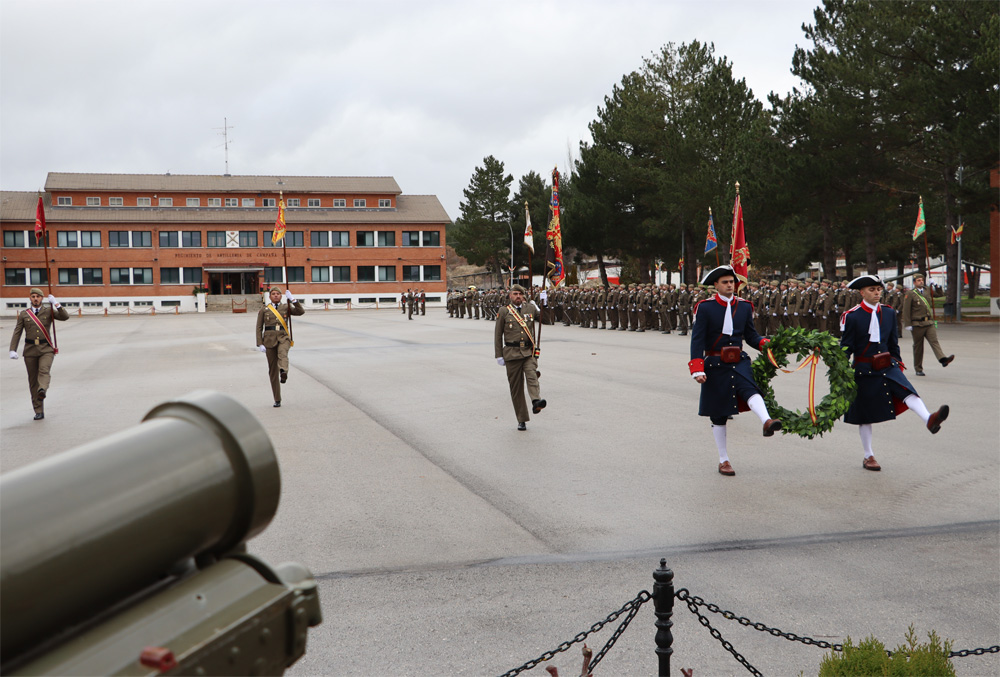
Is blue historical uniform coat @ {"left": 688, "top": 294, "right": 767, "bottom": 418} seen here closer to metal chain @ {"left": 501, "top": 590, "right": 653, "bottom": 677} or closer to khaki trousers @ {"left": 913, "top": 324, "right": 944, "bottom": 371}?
metal chain @ {"left": 501, "top": 590, "right": 653, "bottom": 677}

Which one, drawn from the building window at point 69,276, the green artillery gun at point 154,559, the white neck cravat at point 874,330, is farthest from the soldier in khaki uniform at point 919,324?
the building window at point 69,276

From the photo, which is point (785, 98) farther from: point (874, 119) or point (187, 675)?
point (187, 675)

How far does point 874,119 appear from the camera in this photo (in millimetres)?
31375

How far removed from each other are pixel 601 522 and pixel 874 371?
344 centimetres

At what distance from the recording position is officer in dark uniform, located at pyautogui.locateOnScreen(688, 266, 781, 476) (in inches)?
301

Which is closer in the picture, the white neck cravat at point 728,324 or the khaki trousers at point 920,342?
the white neck cravat at point 728,324

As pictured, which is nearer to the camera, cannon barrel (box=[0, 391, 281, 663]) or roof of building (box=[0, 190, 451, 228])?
cannon barrel (box=[0, 391, 281, 663])

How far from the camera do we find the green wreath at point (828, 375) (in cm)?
745

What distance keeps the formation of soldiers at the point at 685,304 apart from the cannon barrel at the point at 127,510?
19449 millimetres

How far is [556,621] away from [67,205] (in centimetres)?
7597

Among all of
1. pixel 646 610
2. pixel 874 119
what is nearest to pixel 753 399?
pixel 646 610

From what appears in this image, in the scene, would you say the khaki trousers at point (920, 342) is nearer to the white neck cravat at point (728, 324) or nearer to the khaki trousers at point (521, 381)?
the khaki trousers at point (521, 381)

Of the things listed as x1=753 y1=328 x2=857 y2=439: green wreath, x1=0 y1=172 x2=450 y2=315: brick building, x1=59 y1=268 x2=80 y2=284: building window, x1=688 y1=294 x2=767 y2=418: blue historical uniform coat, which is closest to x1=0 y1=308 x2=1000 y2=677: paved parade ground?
x1=753 y1=328 x2=857 y2=439: green wreath

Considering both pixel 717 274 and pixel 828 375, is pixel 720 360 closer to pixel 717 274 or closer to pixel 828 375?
pixel 717 274
